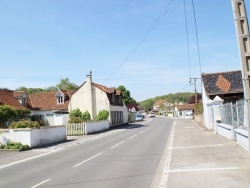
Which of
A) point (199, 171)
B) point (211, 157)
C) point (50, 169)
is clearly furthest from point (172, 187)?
point (50, 169)

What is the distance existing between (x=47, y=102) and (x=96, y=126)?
16.3 m

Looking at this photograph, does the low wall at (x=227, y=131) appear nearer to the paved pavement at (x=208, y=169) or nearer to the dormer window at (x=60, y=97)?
the paved pavement at (x=208, y=169)

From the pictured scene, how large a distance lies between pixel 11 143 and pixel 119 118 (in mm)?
32259

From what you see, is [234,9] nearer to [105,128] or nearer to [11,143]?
[11,143]

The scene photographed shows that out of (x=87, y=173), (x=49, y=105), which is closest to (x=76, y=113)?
(x=49, y=105)

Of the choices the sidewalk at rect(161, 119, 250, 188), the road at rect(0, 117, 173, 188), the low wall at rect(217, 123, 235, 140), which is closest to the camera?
the sidewalk at rect(161, 119, 250, 188)

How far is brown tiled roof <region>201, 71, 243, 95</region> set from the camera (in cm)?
3647

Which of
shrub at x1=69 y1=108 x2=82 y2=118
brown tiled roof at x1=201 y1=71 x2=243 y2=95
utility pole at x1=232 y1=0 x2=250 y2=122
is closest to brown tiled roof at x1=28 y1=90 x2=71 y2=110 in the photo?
shrub at x1=69 y1=108 x2=82 y2=118

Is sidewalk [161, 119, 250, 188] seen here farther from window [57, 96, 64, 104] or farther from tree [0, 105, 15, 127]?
window [57, 96, 64, 104]

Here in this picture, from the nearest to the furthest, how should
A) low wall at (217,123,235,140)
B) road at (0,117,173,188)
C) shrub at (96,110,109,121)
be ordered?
road at (0,117,173,188) < low wall at (217,123,235,140) < shrub at (96,110,109,121)

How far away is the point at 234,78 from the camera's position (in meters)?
38.8

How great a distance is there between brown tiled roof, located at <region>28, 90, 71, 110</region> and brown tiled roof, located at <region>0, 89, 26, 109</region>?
555cm

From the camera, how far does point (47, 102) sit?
51.1 metres

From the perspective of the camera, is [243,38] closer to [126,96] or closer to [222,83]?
[222,83]
